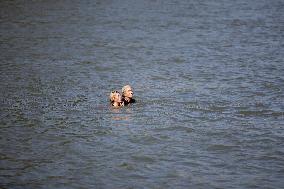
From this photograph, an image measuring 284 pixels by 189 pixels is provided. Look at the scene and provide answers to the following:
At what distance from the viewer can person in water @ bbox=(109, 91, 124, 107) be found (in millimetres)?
13562

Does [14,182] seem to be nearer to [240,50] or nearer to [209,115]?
[209,115]

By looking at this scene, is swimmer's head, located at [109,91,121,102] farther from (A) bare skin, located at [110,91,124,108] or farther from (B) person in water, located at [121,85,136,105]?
(B) person in water, located at [121,85,136,105]

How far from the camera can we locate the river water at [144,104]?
394 inches

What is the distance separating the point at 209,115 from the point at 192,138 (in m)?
1.58

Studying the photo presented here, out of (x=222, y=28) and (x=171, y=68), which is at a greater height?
(x=222, y=28)

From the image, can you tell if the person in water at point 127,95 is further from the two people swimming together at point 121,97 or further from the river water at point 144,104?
the river water at point 144,104

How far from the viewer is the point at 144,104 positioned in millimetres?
14055

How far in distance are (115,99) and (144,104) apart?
842mm

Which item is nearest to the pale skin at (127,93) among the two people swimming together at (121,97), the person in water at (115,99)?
the two people swimming together at (121,97)

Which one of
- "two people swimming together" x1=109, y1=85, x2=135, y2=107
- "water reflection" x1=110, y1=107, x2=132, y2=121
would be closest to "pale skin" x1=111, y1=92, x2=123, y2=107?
"two people swimming together" x1=109, y1=85, x2=135, y2=107

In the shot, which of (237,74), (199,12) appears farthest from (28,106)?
(199,12)

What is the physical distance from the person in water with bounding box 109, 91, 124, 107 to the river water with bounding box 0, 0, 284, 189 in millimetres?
184

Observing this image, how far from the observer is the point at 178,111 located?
13.4 meters

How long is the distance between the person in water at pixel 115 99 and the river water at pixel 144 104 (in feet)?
0.60
